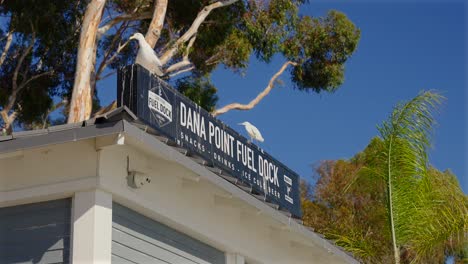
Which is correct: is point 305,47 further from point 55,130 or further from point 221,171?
point 55,130

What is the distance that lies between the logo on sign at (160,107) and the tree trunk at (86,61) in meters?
11.0

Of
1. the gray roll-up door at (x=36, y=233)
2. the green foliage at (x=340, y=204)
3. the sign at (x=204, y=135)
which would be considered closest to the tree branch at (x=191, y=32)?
the green foliage at (x=340, y=204)

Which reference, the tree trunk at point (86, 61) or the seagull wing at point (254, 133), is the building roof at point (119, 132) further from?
the tree trunk at point (86, 61)

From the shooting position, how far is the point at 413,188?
13789 millimetres

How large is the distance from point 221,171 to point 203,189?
439mm

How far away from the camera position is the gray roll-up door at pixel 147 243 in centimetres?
774

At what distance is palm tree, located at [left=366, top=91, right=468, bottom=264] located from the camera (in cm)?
1368

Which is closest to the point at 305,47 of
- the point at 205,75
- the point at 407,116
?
the point at 205,75

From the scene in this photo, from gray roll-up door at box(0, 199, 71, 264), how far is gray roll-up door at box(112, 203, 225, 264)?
1.38 feet

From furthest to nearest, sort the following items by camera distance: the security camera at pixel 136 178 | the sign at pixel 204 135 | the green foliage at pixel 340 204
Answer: the green foliage at pixel 340 204 < the security camera at pixel 136 178 < the sign at pixel 204 135

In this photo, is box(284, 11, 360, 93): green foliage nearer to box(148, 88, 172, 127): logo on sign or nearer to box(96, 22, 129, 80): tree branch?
box(96, 22, 129, 80): tree branch

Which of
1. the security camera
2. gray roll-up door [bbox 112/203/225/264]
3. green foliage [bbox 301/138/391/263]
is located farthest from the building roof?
green foliage [bbox 301/138/391/263]

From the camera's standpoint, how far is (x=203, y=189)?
8930 millimetres

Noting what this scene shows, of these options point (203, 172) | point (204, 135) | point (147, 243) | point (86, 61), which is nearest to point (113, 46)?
point (86, 61)
